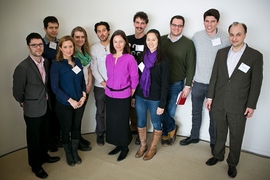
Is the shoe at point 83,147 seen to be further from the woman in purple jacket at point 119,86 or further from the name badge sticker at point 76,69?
the name badge sticker at point 76,69

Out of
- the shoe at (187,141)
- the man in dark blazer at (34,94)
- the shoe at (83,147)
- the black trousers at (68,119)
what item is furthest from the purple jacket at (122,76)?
the shoe at (187,141)

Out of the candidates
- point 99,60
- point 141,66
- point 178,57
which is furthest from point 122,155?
point 178,57

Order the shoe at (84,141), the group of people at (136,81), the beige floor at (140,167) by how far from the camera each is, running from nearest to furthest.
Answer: the group of people at (136,81) < the beige floor at (140,167) < the shoe at (84,141)

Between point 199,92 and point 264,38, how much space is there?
3.54ft

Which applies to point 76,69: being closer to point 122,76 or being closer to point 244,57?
point 122,76

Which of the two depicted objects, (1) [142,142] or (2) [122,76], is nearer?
(2) [122,76]

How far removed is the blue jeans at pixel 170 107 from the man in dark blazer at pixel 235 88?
0.51 m

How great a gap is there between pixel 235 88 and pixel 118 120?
1433 mm

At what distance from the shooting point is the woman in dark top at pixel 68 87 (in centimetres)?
229

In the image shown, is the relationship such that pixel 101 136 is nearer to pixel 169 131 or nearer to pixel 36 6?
pixel 169 131

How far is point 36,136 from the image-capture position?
2342 mm

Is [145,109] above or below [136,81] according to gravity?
below

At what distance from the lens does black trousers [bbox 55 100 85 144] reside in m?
2.42

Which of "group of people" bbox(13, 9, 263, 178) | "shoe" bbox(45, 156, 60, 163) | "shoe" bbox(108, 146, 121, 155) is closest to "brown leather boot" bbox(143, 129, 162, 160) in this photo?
"group of people" bbox(13, 9, 263, 178)
